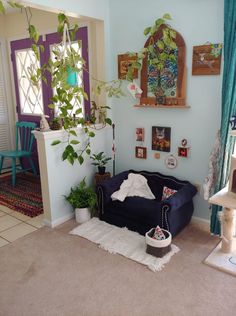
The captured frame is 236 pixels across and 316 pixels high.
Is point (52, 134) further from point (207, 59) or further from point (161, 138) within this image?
point (207, 59)

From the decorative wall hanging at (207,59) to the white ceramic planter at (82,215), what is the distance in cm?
181

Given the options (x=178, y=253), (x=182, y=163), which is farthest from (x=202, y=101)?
(x=178, y=253)

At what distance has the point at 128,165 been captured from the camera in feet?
11.8

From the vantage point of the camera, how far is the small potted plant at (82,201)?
10.3ft

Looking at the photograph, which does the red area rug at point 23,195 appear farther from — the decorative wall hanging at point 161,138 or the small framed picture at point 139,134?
the decorative wall hanging at point 161,138

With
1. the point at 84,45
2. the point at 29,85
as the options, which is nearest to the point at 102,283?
the point at 84,45

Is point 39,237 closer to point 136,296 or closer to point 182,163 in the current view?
point 136,296

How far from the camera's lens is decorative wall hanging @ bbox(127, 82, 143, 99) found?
320cm

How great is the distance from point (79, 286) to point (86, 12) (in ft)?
Result: 8.66

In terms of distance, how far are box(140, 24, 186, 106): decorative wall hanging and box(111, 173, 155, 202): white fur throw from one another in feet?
2.78

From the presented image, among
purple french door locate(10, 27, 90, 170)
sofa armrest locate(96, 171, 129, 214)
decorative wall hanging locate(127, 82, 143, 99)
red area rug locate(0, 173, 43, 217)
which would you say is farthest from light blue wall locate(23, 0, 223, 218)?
red area rug locate(0, 173, 43, 217)

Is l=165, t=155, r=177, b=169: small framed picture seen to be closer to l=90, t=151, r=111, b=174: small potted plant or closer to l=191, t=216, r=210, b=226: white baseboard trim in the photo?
l=191, t=216, r=210, b=226: white baseboard trim

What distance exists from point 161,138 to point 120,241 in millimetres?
1197

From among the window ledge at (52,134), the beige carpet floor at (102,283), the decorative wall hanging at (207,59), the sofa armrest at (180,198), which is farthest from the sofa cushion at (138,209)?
the decorative wall hanging at (207,59)
